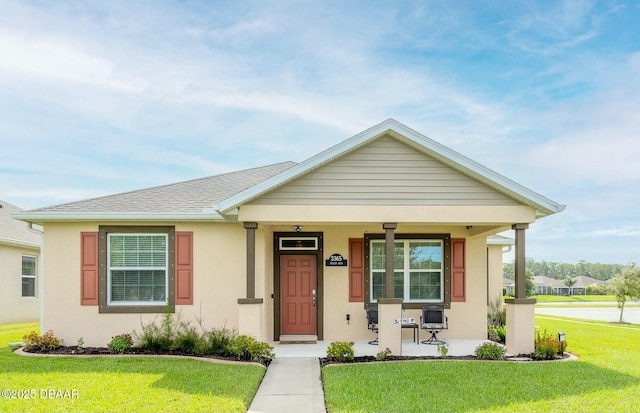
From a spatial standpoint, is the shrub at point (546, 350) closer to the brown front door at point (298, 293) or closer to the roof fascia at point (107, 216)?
the brown front door at point (298, 293)

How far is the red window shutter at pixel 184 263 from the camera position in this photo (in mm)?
12320

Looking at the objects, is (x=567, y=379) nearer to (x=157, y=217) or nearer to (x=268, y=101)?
(x=157, y=217)

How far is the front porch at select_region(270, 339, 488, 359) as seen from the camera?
11.3m

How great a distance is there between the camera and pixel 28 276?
20.0 m

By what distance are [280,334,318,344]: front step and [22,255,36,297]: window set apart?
11.7 metres

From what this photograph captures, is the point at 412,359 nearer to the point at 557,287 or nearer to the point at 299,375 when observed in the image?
the point at 299,375

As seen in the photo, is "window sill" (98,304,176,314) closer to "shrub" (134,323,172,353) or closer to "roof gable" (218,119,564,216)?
"shrub" (134,323,172,353)

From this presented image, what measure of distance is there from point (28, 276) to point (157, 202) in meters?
10.4

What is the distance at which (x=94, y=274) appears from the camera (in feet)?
40.3

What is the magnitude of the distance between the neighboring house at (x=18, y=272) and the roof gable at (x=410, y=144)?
10.6 meters

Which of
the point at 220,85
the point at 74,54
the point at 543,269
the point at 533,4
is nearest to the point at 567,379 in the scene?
the point at 533,4

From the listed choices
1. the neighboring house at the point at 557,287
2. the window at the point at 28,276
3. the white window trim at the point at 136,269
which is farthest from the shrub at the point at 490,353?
the neighboring house at the point at 557,287

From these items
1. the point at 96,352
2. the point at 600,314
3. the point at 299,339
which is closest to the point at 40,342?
the point at 96,352

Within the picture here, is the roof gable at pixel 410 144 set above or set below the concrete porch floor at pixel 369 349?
above
